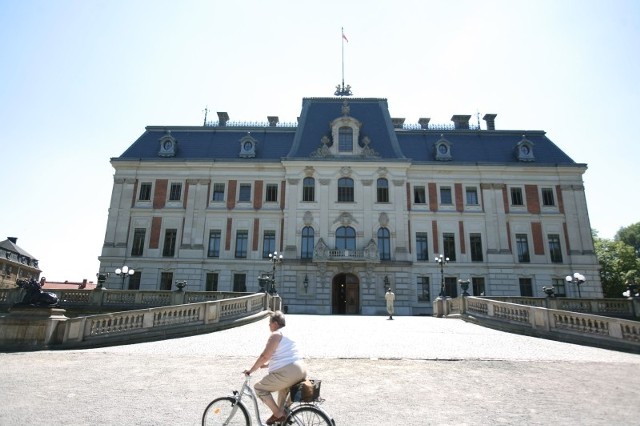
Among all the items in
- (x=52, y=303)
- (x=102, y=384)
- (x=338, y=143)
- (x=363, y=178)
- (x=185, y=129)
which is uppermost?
(x=185, y=129)

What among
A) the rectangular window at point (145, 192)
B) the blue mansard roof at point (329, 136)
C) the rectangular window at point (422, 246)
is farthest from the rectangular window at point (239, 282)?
the rectangular window at point (422, 246)

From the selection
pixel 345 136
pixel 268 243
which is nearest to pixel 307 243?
pixel 268 243

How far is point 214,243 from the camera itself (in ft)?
112

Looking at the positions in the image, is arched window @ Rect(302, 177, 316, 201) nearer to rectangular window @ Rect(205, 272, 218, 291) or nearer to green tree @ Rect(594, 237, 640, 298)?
rectangular window @ Rect(205, 272, 218, 291)

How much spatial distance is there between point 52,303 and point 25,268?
181 ft

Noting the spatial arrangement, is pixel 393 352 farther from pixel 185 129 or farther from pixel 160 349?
pixel 185 129

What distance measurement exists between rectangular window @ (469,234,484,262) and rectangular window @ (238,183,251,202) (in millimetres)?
20439

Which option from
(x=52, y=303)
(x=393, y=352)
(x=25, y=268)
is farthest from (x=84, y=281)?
(x=393, y=352)

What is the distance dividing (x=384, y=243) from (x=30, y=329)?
25.7 metres

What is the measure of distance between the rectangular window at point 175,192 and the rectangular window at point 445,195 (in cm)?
2422

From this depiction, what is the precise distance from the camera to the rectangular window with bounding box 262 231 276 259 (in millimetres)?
33781

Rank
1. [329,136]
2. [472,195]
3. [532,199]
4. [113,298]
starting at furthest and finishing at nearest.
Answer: [329,136], [472,195], [532,199], [113,298]

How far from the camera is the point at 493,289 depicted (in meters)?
32.4

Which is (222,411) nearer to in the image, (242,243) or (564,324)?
(564,324)
